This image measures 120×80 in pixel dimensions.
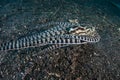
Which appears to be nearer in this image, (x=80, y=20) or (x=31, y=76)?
(x=31, y=76)

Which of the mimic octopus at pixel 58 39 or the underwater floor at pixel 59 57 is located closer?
the underwater floor at pixel 59 57

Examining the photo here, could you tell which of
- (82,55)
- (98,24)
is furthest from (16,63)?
(98,24)

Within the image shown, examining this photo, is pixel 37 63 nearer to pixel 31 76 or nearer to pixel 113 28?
pixel 31 76

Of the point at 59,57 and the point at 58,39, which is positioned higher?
the point at 58,39

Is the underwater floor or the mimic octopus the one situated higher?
the mimic octopus

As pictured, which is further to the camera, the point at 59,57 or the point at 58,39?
the point at 59,57

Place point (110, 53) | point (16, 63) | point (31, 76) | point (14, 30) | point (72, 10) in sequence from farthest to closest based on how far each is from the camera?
point (72, 10) < point (14, 30) < point (110, 53) < point (16, 63) < point (31, 76)

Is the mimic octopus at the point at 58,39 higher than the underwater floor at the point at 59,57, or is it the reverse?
the mimic octopus at the point at 58,39

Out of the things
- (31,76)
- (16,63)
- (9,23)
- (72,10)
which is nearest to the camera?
(31,76)

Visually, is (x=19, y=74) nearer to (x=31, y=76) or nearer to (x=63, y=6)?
(x=31, y=76)

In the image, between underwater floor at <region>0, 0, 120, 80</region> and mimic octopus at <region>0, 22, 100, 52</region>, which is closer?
underwater floor at <region>0, 0, 120, 80</region>

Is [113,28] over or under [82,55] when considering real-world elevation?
under
